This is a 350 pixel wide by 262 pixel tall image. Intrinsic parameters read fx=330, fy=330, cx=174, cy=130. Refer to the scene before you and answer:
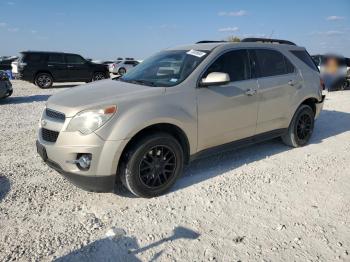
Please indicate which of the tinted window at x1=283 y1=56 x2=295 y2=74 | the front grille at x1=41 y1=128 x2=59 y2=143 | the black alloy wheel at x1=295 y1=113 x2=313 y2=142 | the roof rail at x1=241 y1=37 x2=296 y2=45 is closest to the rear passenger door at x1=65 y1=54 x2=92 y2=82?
the roof rail at x1=241 y1=37 x2=296 y2=45

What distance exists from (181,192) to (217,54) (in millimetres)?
1897

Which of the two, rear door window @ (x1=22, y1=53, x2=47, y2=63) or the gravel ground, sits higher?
rear door window @ (x1=22, y1=53, x2=47, y2=63)

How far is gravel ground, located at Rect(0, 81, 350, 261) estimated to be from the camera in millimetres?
2941

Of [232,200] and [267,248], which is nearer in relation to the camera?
[267,248]

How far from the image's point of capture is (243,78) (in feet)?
15.5

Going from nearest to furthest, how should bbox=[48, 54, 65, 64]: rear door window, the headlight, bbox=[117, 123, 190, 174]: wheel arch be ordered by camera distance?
the headlight
bbox=[117, 123, 190, 174]: wheel arch
bbox=[48, 54, 65, 64]: rear door window

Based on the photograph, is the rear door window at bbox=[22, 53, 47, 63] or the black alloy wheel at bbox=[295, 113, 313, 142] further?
the rear door window at bbox=[22, 53, 47, 63]

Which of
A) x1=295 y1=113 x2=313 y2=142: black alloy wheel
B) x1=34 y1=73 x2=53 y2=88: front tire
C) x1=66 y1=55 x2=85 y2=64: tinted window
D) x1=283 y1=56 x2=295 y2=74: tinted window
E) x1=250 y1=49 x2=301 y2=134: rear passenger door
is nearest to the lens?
x1=250 y1=49 x2=301 y2=134: rear passenger door

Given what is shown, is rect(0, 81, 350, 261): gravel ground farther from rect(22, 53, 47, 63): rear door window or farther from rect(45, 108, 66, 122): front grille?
rect(22, 53, 47, 63): rear door window

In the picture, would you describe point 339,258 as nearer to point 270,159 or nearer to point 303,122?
point 270,159

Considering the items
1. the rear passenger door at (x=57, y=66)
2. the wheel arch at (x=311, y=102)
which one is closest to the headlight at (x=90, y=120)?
the wheel arch at (x=311, y=102)

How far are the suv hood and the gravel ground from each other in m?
1.08

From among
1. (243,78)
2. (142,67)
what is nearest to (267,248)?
(243,78)

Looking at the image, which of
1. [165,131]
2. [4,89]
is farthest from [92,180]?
[4,89]
